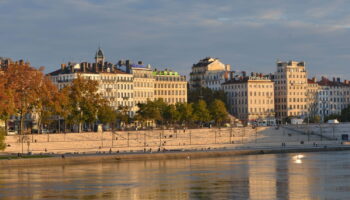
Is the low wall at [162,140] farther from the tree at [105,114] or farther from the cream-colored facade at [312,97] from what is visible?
the cream-colored facade at [312,97]

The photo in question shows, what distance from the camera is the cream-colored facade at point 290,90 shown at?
153 m

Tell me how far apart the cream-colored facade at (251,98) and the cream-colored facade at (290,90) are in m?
3.02

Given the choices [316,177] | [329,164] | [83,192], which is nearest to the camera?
[83,192]

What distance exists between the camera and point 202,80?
157 metres

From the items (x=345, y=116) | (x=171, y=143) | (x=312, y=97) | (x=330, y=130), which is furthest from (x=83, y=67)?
(x=312, y=97)

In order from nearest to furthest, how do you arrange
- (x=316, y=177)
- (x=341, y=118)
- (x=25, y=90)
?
(x=316, y=177)
(x=25, y=90)
(x=341, y=118)

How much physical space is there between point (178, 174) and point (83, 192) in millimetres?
13553

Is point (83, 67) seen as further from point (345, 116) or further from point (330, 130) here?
point (345, 116)

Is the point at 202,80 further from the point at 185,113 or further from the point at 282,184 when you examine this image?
the point at 282,184

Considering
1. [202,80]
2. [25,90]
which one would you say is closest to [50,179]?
[25,90]

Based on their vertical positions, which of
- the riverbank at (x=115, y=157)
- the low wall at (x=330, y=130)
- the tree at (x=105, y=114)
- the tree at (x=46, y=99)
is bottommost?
the riverbank at (x=115, y=157)

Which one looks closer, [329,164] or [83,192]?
[83,192]

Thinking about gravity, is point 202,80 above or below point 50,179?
above

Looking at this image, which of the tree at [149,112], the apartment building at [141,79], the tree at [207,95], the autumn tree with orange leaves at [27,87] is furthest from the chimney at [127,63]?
the autumn tree with orange leaves at [27,87]
